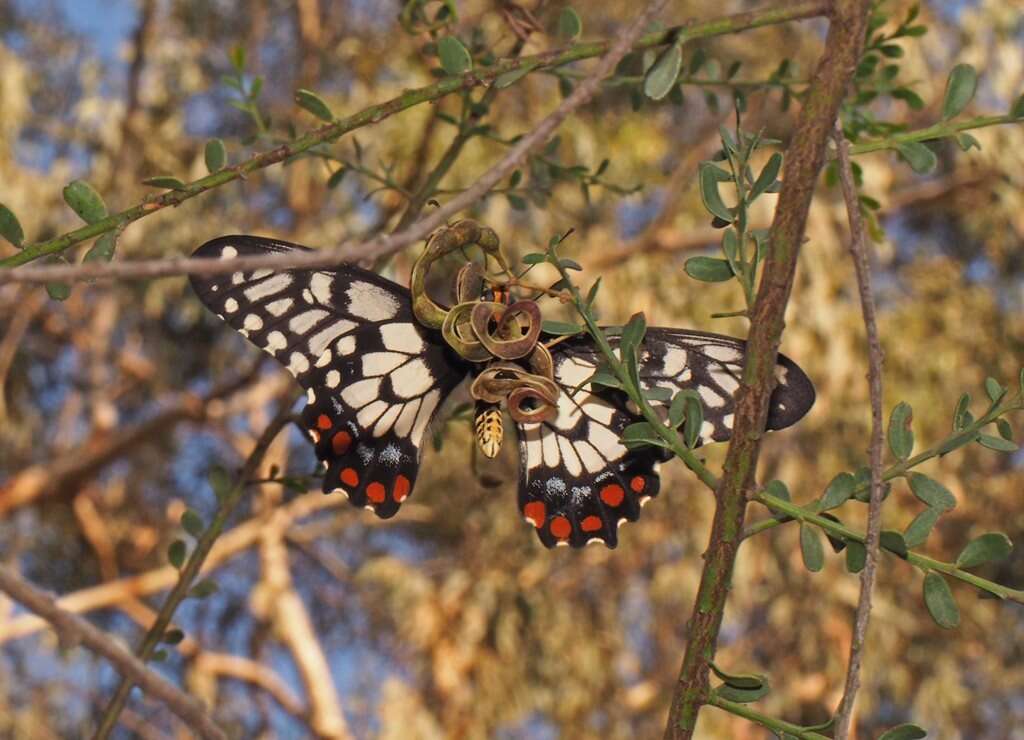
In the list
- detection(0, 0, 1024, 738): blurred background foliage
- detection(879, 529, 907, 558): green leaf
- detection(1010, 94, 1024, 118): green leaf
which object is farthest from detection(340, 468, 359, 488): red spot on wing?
detection(0, 0, 1024, 738): blurred background foliage

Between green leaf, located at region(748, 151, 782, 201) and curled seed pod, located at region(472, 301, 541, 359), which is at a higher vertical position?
green leaf, located at region(748, 151, 782, 201)

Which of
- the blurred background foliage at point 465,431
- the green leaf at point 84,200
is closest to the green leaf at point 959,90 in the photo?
the green leaf at point 84,200

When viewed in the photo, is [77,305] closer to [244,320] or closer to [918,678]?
[918,678]

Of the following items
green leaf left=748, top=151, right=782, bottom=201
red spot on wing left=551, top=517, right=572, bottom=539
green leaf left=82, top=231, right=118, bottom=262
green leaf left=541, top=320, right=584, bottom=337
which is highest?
green leaf left=748, top=151, right=782, bottom=201

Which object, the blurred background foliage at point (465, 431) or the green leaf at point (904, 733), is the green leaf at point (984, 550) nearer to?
the green leaf at point (904, 733)

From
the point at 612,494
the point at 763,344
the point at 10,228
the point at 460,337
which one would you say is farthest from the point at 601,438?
the point at 10,228

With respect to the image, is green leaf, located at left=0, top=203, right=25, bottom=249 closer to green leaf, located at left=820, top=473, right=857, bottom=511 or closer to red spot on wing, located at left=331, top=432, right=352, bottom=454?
red spot on wing, located at left=331, top=432, right=352, bottom=454

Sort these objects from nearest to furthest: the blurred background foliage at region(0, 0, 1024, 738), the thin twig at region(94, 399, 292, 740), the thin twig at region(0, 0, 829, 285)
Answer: the thin twig at region(0, 0, 829, 285) → the thin twig at region(94, 399, 292, 740) → the blurred background foliage at region(0, 0, 1024, 738)

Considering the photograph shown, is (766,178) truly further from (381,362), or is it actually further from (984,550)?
(381,362)
